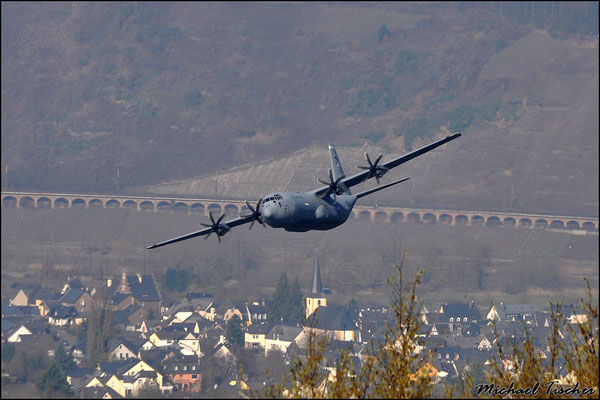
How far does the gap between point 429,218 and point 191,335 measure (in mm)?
92468

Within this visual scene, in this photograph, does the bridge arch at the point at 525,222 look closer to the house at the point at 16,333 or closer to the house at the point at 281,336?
the house at the point at 281,336

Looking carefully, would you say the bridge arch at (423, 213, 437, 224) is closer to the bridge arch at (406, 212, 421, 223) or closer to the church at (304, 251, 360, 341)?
the bridge arch at (406, 212, 421, 223)

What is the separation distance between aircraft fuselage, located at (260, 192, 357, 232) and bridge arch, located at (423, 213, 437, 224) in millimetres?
131583

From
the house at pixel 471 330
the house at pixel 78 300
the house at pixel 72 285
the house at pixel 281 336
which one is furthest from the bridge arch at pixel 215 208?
the house at pixel 281 336

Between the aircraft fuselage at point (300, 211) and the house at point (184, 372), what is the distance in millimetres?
26732

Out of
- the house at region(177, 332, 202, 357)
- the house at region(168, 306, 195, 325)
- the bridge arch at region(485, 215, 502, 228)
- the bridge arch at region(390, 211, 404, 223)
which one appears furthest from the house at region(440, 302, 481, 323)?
the bridge arch at region(485, 215, 502, 228)

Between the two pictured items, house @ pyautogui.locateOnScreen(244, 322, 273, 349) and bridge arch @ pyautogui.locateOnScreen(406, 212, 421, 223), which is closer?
house @ pyautogui.locateOnScreen(244, 322, 273, 349)

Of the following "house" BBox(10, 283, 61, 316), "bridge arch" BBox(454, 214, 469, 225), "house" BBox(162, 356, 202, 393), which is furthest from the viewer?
"bridge arch" BBox(454, 214, 469, 225)

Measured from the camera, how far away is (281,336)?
357 feet

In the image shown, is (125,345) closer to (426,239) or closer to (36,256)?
(36,256)

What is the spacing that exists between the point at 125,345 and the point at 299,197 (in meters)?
46.9

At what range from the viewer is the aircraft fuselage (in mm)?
59281
